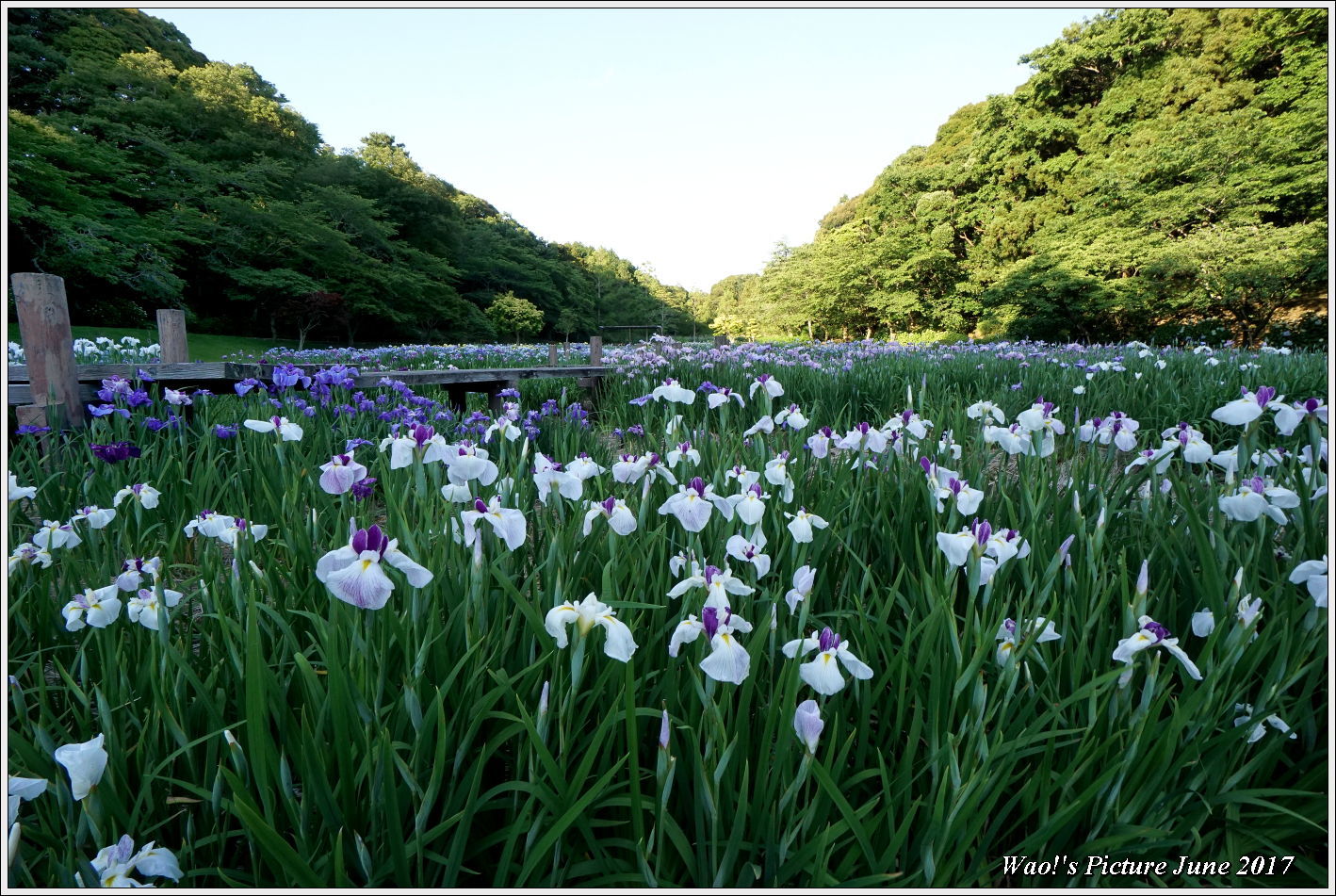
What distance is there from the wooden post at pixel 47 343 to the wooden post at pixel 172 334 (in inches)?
63.4

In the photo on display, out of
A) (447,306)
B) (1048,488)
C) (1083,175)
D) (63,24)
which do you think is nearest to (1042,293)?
(1083,175)

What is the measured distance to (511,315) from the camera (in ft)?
140

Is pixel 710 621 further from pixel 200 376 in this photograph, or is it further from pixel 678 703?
pixel 200 376

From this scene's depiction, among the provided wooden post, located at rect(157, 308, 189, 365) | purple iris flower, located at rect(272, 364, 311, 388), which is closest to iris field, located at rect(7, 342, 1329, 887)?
purple iris flower, located at rect(272, 364, 311, 388)

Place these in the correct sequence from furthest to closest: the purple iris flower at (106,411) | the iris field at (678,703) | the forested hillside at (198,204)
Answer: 1. the forested hillside at (198,204)
2. the purple iris flower at (106,411)
3. the iris field at (678,703)

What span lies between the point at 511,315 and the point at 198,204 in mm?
18832

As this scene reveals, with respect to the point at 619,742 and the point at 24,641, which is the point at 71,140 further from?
the point at 619,742

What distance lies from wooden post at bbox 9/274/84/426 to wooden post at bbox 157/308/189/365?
161cm

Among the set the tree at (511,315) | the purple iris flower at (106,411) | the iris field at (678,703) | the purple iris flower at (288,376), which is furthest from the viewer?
the tree at (511,315)

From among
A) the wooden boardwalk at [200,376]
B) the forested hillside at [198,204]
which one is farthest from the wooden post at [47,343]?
the forested hillside at [198,204]

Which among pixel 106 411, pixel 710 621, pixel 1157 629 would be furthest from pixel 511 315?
pixel 1157 629

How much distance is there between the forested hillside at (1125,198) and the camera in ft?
55.6

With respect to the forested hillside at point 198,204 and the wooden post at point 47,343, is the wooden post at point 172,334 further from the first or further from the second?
the forested hillside at point 198,204

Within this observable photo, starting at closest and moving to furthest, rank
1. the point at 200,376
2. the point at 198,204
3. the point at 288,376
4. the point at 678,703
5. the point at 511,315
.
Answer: the point at 678,703, the point at 288,376, the point at 200,376, the point at 198,204, the point at 511,315
